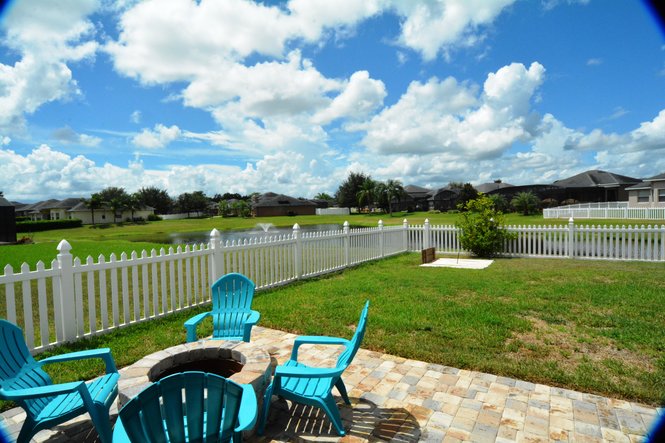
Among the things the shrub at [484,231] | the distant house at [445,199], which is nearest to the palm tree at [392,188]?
the distant house at [445,199]

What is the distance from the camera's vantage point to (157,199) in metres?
92.7

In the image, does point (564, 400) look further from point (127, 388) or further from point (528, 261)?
point (528, 261)

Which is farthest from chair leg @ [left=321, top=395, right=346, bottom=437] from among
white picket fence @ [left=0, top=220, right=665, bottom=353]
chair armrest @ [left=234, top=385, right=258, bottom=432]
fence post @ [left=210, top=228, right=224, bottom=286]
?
→ fence post @ [left=210, top=228, right=224, bottom=286]

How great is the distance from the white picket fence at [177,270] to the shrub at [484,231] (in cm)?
52

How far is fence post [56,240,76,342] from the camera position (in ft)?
16.9

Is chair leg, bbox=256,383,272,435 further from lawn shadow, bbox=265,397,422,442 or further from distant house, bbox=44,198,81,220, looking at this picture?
distant house, bbox=44,198,81,220

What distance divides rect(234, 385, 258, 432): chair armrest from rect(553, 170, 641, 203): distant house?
54509mm

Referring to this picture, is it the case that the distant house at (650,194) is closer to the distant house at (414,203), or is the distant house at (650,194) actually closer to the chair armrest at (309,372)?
the chair armrest at (309,372)

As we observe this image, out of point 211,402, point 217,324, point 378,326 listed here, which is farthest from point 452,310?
point 211,402

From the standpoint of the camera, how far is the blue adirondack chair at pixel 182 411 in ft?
6.06

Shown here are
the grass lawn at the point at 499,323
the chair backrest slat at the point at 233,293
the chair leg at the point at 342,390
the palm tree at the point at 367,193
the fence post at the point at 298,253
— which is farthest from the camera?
the palm tree at the point at 367,193

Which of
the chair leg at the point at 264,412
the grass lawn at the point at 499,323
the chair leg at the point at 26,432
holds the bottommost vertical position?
the grass lawn at the point at 499,323

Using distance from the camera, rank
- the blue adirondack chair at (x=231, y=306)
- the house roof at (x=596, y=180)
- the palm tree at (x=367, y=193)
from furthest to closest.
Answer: the palm tree at (x=367, y=193), the house roof at (x=596, y=180), the blue adirondack chair at (x=231, y=306)

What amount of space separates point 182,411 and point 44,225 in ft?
192
